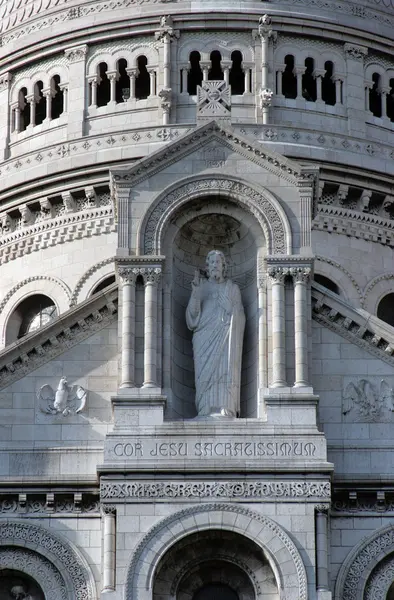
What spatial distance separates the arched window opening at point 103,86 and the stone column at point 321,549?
21151mm

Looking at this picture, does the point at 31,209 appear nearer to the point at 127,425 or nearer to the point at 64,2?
the point at 64,2

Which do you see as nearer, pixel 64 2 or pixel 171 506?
pixel 171 506

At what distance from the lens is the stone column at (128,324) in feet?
187

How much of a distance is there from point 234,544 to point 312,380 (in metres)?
3.86

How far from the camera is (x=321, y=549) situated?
55.4 meters

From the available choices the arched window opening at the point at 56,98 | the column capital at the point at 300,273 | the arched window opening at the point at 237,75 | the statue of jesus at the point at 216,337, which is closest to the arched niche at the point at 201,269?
the statue of jesus at the point at 216,337

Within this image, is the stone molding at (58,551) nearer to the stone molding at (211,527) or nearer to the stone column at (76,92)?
the stone molding at (211,527)

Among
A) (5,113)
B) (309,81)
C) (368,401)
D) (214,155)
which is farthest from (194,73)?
(368,401)

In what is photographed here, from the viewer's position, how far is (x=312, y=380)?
5778cm

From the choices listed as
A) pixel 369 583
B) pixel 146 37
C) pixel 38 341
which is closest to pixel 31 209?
pixel 146 37

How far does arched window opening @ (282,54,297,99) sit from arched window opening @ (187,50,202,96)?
7.05 feet

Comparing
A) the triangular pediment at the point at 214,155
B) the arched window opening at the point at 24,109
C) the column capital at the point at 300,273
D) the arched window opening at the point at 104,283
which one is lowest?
the column capital at the point at 300,273

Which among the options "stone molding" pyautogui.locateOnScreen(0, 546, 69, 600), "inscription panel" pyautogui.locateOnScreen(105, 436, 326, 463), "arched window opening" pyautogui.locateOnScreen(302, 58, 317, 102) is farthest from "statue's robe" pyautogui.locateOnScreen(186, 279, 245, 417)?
"arched window opening" pyautogui.locateOnScreen(302, 58, 317, 102)

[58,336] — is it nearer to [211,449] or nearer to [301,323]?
[211,449]
